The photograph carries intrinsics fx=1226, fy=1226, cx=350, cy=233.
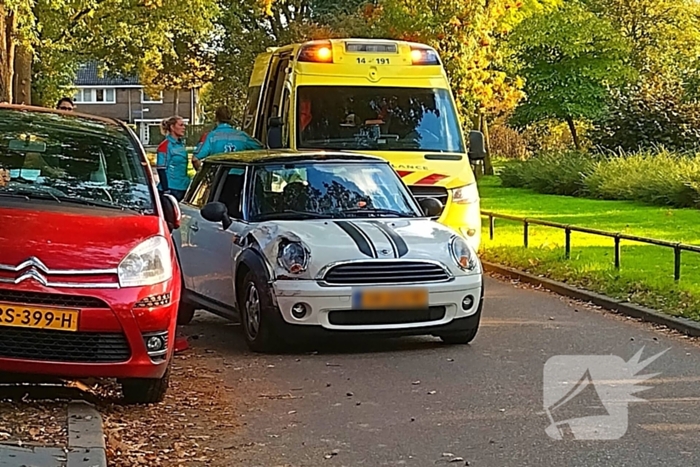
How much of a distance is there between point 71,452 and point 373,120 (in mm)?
9736

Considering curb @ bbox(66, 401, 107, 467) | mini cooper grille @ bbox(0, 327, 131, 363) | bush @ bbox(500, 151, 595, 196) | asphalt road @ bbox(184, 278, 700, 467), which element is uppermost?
mini cooper grille @ bbox(0, 327, 131, 363)

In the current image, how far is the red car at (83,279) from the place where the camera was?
7.00m

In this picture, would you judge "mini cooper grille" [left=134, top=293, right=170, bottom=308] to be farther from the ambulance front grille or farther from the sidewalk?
the ambulance front grille

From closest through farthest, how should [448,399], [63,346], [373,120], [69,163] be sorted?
[63,346], [448,399], [69,163], [373,120]

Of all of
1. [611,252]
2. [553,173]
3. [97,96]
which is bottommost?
[97,96]

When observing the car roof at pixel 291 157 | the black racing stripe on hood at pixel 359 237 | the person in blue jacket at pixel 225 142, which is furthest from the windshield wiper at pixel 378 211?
the person in blue jacket at pixel 225 142

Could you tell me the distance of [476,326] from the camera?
10.2 m

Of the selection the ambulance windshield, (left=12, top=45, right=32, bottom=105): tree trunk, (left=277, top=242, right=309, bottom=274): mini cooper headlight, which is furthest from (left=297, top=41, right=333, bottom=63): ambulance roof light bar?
(left=12, top=45, right=32, bottom=105): tree trunk

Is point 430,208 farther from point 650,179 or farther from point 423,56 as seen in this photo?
point 650,179

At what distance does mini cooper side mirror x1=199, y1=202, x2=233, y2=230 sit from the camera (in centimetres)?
1059

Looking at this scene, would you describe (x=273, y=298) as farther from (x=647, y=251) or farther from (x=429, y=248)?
(x=647, y=251)

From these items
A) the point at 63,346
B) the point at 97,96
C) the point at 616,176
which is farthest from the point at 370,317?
the point at 97,96

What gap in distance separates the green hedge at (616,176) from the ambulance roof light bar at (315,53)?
1421 centimetres

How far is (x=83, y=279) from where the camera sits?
7047 mm
